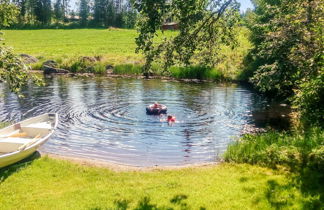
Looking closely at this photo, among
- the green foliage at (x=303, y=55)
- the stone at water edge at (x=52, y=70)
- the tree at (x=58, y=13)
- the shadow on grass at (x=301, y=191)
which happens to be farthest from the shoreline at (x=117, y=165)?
the tree at (x=58, y=13)

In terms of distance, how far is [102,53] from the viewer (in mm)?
59656

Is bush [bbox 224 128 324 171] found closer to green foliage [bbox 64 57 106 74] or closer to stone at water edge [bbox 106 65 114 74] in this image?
stone at water edge [bbox 106 65 114 74]

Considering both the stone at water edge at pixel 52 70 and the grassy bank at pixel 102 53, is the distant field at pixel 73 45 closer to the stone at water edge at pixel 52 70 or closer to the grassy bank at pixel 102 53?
the grassy bank at pixel 102 53

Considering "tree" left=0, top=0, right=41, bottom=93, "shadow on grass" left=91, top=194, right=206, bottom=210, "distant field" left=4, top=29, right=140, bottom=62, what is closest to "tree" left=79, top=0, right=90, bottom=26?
"distant field" left=4, top=29, right=140, bottom=62

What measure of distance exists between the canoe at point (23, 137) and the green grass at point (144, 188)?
1.94 ft

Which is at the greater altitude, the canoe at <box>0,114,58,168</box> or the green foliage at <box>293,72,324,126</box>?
the green foliage at <box>293,72,324,126</box>

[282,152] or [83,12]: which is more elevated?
[83,12]

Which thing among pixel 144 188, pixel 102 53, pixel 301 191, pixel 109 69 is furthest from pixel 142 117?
pixel 102 53

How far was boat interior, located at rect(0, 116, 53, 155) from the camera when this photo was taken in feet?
51.4

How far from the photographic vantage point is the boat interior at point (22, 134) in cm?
1566

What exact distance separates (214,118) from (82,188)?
15.1m

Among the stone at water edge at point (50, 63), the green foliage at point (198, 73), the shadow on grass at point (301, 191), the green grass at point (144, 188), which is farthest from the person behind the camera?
the stone at water edge at point (50, 63)

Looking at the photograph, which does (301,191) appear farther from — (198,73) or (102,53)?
(102,53)

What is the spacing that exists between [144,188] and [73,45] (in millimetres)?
64436
